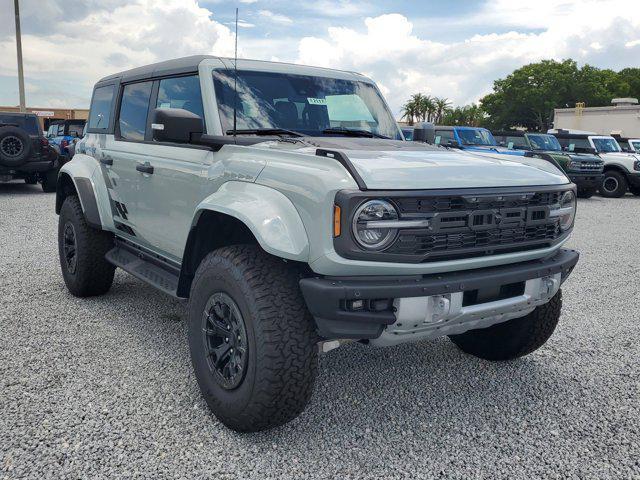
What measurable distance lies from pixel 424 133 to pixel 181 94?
71.3 inches

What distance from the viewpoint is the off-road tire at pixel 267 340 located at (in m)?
2.62

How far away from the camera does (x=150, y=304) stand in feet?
16.5

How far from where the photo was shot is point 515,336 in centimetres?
371

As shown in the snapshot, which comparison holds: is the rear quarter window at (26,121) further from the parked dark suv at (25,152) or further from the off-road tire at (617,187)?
the off-road tire at (617,187)

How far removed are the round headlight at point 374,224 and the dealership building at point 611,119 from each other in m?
45.1

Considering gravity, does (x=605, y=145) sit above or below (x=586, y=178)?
above

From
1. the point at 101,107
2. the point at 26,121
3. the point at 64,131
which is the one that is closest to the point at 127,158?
the point at 101,107

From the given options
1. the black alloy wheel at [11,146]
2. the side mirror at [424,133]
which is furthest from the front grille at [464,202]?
the black alloy wheel at [11,146]

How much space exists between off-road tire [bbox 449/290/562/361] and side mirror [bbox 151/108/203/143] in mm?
2232

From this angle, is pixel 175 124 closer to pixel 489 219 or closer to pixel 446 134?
pixel 489 219

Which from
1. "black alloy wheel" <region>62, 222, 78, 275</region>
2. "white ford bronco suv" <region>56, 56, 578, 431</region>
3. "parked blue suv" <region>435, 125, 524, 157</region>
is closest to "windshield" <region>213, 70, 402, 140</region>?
"white ford bronco suv" <region>56, 56, 578, 431</region>

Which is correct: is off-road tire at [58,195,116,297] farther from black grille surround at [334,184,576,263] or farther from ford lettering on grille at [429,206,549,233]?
ford lettering on grille at [429,206,549,233]

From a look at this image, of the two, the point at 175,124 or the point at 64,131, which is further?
the point at 64,131

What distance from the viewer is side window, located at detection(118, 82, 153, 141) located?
4.36 metres
